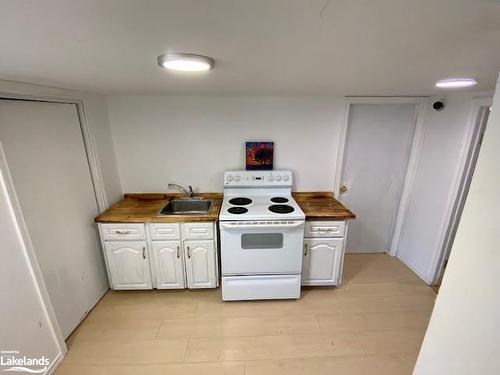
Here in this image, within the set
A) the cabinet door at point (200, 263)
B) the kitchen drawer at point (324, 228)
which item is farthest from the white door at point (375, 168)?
the cabinet door at point (200, 263)

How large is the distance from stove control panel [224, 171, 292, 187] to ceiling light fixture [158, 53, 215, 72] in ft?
4.94

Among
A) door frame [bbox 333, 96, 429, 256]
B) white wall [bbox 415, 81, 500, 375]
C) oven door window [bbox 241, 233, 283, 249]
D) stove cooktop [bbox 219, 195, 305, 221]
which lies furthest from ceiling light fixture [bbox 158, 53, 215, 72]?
door frame [bbox 333, 96, 429, 256]

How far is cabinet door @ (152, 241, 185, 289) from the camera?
7.04 feet

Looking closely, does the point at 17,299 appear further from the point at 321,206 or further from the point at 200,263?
the point at 321,206

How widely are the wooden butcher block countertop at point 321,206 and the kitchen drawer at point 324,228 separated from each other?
6 cm

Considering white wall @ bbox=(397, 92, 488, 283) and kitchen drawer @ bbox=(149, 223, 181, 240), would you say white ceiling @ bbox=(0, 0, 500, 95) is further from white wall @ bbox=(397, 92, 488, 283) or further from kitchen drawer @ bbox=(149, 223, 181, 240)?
kitchen drawer @ bbox=(149, 223, 181, 240)

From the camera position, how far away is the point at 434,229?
2.36 metres

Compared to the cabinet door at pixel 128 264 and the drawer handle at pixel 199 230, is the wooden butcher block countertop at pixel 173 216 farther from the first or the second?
the cabinet door at pixel 128 264

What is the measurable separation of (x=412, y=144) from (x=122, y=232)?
10.4 feet

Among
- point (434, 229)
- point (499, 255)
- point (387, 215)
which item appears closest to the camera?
point (499, 255)

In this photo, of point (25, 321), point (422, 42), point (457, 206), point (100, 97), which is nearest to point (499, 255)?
point (422, 42)

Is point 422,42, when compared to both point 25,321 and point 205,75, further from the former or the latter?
point 25,321

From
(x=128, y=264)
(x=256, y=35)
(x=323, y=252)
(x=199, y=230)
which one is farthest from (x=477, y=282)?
(x=128, y=264)

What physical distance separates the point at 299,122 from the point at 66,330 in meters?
2.78
